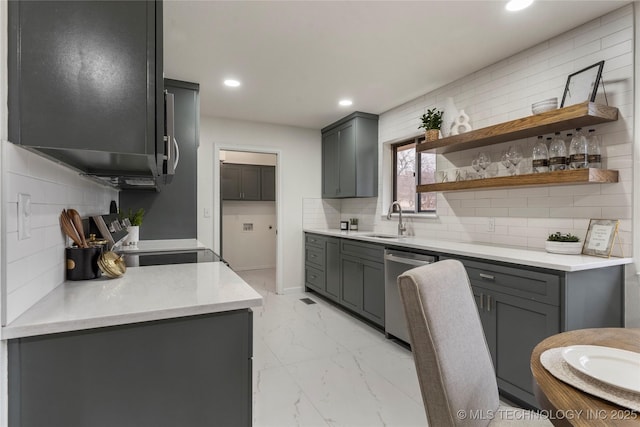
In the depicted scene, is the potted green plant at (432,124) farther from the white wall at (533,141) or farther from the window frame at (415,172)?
the window frame at (415,172)

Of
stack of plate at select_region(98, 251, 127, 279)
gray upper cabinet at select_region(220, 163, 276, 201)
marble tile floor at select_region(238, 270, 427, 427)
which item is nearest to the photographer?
stack of plate at select_region(98, 251, 127, 279)

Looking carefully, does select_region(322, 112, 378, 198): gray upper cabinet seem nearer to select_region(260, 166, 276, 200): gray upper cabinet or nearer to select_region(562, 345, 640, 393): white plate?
select_region(260, 166, 276, 200): gray upper cabinet

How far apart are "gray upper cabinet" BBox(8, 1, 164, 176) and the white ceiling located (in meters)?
1.12

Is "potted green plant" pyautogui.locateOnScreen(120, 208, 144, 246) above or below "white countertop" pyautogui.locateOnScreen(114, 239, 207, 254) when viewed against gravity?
above

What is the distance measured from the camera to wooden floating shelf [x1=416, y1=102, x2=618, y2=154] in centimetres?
195

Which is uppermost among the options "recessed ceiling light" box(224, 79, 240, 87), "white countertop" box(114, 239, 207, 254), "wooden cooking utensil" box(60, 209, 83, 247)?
"recessed ceiling light" box(224, 79, 240, 87)

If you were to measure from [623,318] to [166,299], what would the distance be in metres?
2.53

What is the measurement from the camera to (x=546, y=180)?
2.14 meters

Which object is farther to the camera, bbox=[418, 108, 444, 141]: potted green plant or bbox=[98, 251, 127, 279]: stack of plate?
bbox=[418, 108, 444, 141]: potted green plant

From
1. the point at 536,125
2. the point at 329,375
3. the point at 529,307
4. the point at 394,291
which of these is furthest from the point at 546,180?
the point at 329,375

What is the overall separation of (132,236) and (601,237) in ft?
11.2

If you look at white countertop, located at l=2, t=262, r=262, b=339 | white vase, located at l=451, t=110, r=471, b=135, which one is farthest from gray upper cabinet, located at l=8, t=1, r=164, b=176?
white vase, located at l=451, t=110, r=471, b=135

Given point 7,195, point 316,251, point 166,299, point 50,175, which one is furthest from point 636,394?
point 316,251

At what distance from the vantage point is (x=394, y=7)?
2.00 meters
